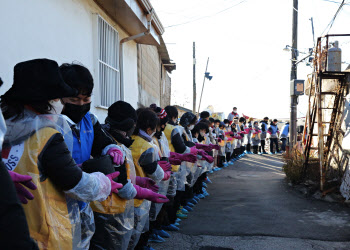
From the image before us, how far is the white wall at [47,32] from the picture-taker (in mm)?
3920

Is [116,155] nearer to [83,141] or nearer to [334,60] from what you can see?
[83,141]

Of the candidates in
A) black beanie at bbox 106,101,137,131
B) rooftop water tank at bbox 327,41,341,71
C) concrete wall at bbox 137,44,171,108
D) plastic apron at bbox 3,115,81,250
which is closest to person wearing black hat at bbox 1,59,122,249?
plastic apron at bbox 3,115,81,250

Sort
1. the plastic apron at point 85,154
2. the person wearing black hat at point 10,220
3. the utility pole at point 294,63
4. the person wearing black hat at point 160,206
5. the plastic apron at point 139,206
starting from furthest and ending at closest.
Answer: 1. the utility pole at point 294,63
2. the person wearing black hat at point 160,206
3. the plastic apron at point 139,206
4. the plastic apron at point 85,154
5. the person wearing black hat at point 10,220

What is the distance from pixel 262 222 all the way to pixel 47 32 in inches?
173

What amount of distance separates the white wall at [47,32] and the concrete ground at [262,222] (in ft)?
9.43

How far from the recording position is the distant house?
4.06 m

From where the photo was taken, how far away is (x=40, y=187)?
6.16 feet

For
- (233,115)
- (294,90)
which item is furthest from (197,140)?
(233,115)

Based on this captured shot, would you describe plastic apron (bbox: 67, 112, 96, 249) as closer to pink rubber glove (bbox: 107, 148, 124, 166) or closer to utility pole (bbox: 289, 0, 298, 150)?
pink rubber glove (bbox: 107, 148, 124, 166)

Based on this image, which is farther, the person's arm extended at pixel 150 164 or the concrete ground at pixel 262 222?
the concrete ground at pixel 262 222

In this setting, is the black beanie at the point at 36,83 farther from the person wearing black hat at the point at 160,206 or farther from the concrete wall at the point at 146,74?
the concrete wall at the point at 146,74

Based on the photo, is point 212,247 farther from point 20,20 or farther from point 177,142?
point 20,20

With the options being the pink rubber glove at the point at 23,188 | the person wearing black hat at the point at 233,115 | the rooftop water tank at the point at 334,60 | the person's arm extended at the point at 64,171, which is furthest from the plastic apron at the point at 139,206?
the person wearing black hat at the point at 233,115

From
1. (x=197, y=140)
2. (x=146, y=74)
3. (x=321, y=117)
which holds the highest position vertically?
(x=146, y=74)
